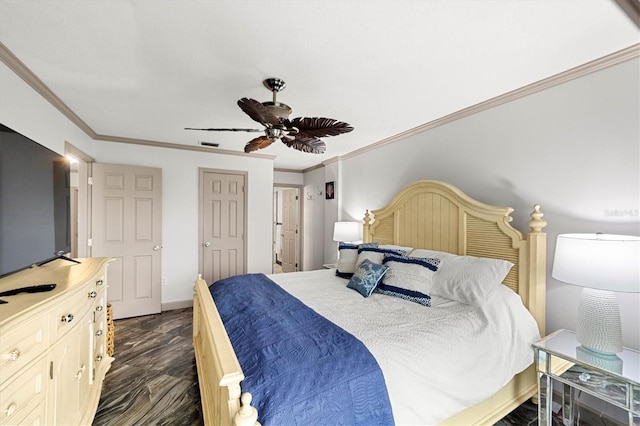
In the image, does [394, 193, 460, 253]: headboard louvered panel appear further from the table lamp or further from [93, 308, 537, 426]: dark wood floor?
[93, 308, 537, 426]: dark wood floor

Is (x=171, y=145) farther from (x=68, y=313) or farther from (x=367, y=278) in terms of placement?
(x=367, y=278)

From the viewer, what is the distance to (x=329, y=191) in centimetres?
510

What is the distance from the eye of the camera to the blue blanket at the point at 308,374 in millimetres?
1101

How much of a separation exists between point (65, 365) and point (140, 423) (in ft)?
2.70

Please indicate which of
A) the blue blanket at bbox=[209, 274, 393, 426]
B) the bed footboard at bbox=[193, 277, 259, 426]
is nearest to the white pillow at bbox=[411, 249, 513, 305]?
the blue blanket at bbox=[209, 274, 393, 426]

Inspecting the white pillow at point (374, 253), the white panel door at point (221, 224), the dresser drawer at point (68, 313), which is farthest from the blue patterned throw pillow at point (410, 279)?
the white panel door at point (221, 224)

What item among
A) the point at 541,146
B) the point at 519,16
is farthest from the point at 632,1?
the point at 541,146

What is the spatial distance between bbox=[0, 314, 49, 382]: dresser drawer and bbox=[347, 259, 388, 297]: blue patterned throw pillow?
1.89 meters

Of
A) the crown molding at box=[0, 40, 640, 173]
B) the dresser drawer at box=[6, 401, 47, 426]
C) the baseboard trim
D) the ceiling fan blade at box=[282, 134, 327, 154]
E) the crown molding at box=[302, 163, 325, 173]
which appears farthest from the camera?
the crown molding at box=[302, 163, 325, 173]

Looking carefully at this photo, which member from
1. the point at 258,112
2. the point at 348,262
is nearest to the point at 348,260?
the point at 348,262

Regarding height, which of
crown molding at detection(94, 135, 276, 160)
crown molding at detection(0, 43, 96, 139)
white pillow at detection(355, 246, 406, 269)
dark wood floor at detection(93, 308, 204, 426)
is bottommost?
dark wood floor at detection(93, 308, 204, 426)

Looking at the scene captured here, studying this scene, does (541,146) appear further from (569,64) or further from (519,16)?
(519,16)

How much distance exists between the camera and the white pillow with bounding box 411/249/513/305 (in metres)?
2.02

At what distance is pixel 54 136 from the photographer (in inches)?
101
